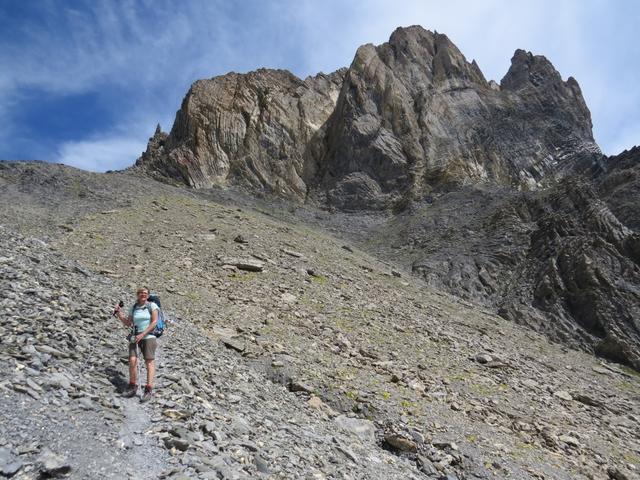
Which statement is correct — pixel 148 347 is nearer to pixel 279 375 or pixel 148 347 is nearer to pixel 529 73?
pixel 279 375

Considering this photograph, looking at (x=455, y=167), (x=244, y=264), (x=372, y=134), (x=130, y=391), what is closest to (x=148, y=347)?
(x=130, y=391)

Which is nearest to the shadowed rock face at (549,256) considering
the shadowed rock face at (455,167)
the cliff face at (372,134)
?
the shadowed rock face at (455,167)

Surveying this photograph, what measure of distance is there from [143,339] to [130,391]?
3.35 ft

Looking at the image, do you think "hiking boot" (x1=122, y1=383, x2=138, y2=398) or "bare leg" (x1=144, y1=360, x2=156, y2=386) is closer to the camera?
"hiking boot" (x1=122, y1=383, x2=138, y2=398)

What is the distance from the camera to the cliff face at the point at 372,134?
219 feet

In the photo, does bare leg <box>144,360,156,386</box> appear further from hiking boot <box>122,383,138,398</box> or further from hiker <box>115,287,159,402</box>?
hiking boot <box>122,383,138,398</box>

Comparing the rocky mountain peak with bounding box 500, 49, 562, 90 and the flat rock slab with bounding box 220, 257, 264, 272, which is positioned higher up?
the rocky mountain peak with bounding box 500, 49, 562, 90

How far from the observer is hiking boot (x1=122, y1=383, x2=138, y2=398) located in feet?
28.2

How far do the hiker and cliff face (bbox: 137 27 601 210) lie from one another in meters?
55.3

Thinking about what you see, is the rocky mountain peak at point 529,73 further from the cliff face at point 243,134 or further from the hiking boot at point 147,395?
the hiking boot at point 147,395

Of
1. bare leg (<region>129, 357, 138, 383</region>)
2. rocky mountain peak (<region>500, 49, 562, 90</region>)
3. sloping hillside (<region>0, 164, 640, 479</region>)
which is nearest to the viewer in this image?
sloping hillside (<region>0, 164, 640, 479</region>)

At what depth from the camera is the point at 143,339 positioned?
9297 mm

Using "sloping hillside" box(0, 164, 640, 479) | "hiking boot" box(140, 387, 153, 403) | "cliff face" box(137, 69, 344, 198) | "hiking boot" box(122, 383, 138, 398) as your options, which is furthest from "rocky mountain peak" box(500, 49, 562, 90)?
"hiking boot" box(122, 383, 138, 398)

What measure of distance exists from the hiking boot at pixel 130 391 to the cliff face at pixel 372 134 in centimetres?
5638
